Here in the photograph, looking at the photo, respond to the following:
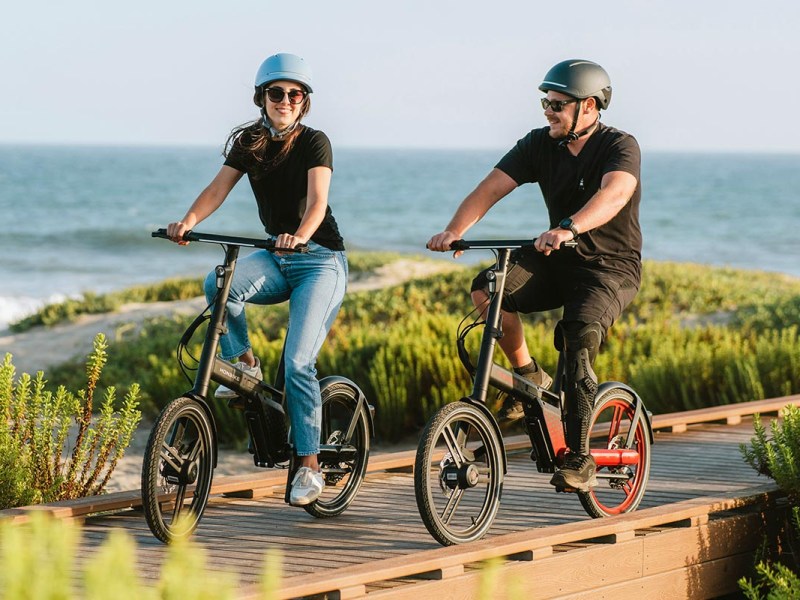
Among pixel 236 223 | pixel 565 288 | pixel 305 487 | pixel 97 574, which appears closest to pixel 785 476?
pixel 565 288

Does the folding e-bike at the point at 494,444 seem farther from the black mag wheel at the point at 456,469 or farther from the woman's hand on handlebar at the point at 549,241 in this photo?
the woman's hand on handlebar at the point at 549,241

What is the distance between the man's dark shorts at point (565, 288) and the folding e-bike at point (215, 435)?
38.5 inches

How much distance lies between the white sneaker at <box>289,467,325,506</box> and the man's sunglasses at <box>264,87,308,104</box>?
156cm

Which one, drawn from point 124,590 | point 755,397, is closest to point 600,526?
point 124,590

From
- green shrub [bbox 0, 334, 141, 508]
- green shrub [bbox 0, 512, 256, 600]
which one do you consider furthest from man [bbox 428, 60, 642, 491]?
green shrub [bbox 0, 512, 256, 600]

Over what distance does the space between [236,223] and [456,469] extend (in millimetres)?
61677

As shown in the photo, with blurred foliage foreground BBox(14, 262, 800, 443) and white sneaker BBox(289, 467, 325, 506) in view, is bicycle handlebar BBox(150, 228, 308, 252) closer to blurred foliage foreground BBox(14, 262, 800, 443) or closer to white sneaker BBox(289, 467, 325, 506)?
white sneaker BBox(289, 467, 325, 506)

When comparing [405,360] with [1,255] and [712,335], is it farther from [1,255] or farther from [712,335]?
[1,255]

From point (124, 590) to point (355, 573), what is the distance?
2711 mm

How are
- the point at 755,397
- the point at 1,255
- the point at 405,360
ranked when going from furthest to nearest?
the point at 1,255 < the point at 405,360 < the point at 755,397

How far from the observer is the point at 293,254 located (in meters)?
5.68

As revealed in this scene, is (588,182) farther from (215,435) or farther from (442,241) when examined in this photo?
(215,435)

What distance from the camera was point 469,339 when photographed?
1123cm

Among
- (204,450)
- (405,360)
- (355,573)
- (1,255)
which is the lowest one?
(355,573)
